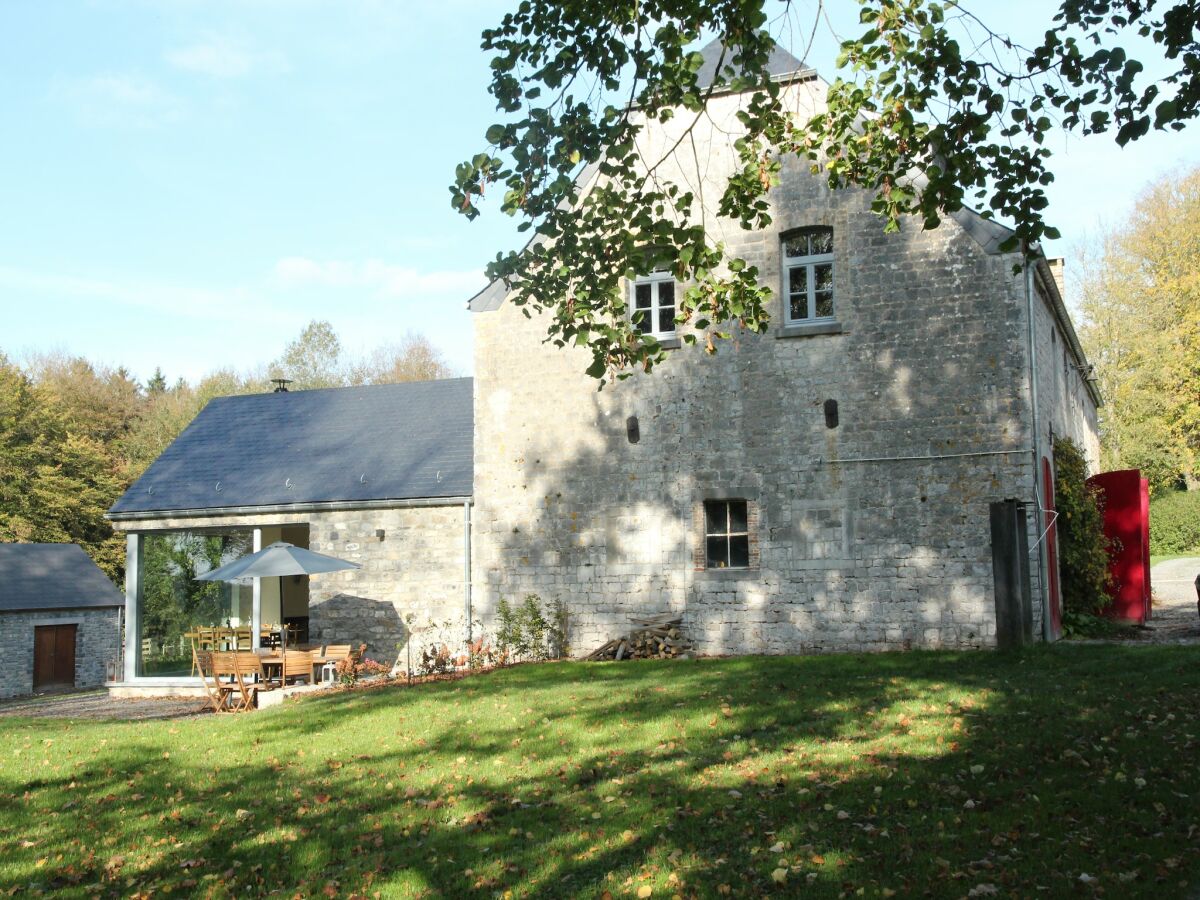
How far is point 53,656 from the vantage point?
106ft

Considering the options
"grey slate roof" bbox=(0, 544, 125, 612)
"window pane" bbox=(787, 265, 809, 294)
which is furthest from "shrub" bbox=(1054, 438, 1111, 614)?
"grey slate roof" bbox=(0, 544, 125, 612)

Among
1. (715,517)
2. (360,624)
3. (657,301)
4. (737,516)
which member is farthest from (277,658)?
(657,301)

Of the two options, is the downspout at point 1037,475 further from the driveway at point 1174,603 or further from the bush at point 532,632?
the bush at point 532,632

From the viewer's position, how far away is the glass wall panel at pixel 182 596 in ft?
65.9

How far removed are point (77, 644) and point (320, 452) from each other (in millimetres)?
17514

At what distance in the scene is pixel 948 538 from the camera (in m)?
14.7

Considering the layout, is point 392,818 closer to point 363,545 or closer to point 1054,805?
point 1054,805

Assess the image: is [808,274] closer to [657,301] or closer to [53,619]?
[657,301]

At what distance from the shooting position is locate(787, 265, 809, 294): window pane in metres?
15.8

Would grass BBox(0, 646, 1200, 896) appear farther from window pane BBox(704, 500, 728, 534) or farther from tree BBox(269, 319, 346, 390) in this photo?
tree BBox(269, 319, 346, 390)

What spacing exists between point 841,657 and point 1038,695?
449 centimetres

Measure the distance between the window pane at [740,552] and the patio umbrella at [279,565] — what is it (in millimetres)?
6026

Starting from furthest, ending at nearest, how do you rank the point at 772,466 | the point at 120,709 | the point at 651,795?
1. the point at 120,709
2. the point at 772,466
3. the point at 651,795

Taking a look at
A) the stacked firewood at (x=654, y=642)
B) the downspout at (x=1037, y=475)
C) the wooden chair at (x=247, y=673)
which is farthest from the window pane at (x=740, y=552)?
the wooden chair at (x=247, y=673)
